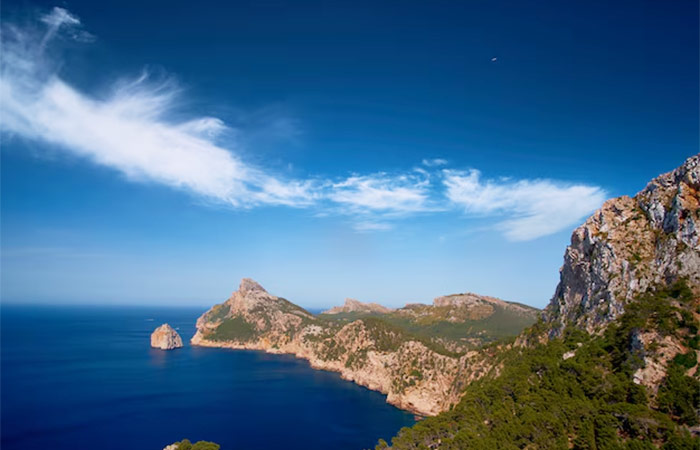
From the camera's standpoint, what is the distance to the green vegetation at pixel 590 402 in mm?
42406

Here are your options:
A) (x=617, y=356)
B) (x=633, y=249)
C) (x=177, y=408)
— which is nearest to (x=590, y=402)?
(x=617, y=356)

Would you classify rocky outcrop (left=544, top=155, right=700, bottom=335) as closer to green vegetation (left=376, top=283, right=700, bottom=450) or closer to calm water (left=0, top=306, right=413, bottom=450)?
green vegetation (left=376, top=283, right=700, bottom=450)

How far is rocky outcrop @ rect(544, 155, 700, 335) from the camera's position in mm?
58000

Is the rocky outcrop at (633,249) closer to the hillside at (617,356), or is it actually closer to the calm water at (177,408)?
the hillside at (617,356)

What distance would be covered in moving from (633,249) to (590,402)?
3220 cm

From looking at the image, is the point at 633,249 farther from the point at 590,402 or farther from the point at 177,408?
the point at 177,408

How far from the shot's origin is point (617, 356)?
188 ft

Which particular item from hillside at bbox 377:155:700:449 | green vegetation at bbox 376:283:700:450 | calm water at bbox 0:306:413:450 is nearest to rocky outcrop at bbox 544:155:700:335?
hillside at bbox 377:155:700:449

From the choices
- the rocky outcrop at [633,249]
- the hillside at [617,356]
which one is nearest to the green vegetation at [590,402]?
the hillside at [617,356]

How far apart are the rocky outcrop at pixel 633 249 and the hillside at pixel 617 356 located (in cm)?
20

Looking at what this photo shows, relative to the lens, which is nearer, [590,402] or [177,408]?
[590,402]

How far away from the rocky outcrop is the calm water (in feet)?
215

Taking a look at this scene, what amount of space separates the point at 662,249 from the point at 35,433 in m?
144

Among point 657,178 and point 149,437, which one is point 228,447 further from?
point 657,178
